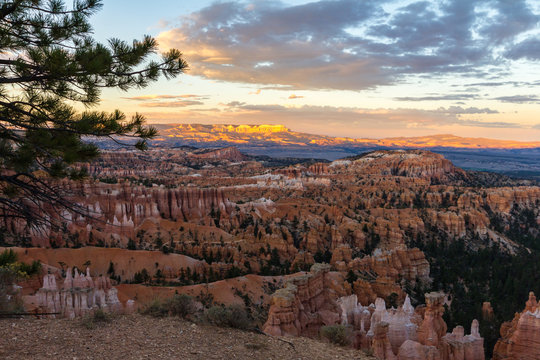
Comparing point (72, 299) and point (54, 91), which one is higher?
point (54, 91)

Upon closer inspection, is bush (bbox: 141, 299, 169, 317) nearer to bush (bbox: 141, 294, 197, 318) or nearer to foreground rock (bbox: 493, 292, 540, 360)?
bush (bbox: 141, 294, 197, 318)

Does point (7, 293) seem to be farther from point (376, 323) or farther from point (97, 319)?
point (376, 323)

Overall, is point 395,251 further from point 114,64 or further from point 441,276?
point 114,64

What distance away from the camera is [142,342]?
8352 millimetres

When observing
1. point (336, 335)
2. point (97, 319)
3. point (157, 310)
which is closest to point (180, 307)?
point (157, 310)

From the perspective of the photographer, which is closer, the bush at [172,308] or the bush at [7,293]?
the bush at [7,293]

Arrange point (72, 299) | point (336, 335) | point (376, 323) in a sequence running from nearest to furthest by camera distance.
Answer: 1. point (336, 335)
2. point (376, 323)
3. point (72, 299)

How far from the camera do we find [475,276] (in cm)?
4303

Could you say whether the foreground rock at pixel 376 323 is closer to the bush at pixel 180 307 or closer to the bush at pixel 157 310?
the bush at pixel 180 307

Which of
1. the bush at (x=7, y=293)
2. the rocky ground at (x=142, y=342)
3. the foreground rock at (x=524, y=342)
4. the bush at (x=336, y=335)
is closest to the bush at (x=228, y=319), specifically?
the rocky ground at (x=142, y=342)

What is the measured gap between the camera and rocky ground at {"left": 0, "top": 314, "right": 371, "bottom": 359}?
7582 mm

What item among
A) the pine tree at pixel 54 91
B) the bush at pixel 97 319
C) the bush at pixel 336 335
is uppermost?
the pine tree at pixel 54 91

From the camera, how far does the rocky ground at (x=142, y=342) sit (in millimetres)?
7582

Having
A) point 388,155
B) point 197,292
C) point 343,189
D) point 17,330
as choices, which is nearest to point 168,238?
point 197,292
